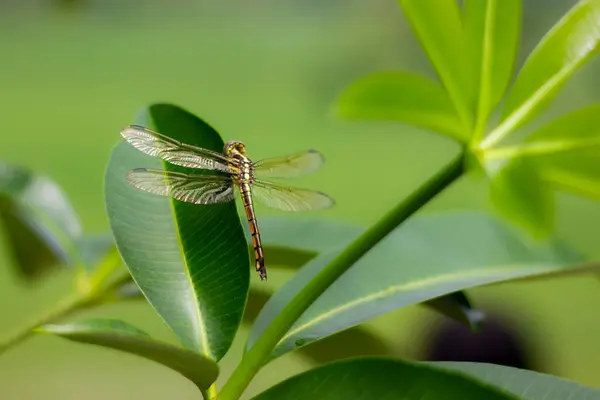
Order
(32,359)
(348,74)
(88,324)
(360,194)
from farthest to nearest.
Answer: (348,74) < (360,194) < (32,359) < (88,324)

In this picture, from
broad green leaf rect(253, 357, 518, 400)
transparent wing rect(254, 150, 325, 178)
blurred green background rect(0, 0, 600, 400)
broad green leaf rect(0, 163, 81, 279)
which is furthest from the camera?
blurred green background rect(0, 0, 600, 400)

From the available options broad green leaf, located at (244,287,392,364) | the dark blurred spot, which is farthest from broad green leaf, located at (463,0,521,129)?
the dark blurred spot

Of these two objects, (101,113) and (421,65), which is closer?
(101,113)

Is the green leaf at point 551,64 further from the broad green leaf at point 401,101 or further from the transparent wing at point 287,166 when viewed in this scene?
the transparent wing at point 287,166

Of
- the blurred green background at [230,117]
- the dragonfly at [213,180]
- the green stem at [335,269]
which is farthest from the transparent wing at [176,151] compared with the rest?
the blurred green background at [230,117]

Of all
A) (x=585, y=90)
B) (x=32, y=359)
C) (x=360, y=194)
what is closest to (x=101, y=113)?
(x=360, y=194)

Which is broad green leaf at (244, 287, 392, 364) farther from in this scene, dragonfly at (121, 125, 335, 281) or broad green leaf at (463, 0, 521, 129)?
broad green leaf at (463, 0, 521, 129)

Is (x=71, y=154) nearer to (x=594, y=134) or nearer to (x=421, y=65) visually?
(x=421, y=65)
